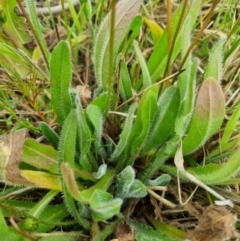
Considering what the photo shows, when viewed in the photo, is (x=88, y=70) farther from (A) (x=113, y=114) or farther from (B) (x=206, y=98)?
(B) (x=206, y=98)

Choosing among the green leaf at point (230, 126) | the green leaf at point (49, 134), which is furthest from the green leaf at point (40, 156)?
the green leaf at point (230, 126)

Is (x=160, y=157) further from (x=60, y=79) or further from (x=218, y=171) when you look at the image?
(x=60, y=79)

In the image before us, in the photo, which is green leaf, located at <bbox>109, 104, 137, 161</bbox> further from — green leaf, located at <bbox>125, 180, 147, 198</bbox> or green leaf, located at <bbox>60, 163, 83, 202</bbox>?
green leaf, located at <bbox>60, 163, 83, 202</bbox>

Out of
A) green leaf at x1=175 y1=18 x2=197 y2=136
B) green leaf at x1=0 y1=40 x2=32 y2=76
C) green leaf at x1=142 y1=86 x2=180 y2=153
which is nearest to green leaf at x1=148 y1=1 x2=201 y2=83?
green leaf at x1=175 y1=18 x2=197 y2=136

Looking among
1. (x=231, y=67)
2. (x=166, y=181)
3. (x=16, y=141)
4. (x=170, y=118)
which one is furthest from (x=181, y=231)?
(x=231, y=67)

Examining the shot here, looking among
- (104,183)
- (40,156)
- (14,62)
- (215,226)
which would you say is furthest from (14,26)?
(215,226)

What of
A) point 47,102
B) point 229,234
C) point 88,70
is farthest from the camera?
point 88,70
